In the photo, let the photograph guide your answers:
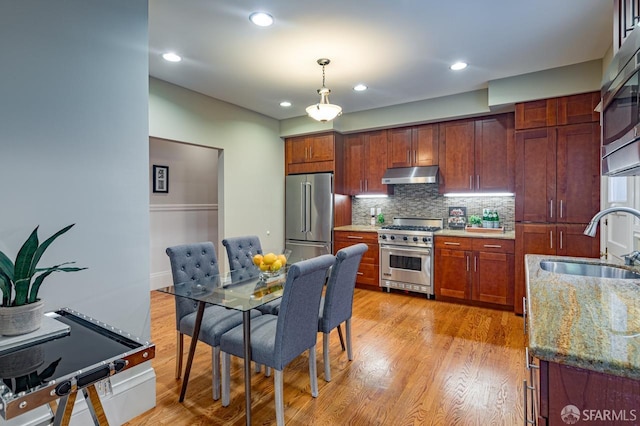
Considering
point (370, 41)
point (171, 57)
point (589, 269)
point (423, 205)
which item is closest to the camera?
point (589, 269)

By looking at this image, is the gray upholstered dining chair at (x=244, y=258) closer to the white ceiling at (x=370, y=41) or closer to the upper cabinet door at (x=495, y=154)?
the white ceiling at (x=370, y=41)

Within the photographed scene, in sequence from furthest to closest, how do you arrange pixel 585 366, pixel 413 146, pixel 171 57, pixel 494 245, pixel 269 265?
pixel 413 146, pixel 494 245, pixel 171 57, pixel 269 265, pixel 585 366

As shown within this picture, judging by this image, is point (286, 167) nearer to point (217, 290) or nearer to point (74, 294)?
point (217, 290)

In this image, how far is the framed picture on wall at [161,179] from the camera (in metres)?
4.85

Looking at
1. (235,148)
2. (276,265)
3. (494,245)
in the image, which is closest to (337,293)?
(276,265)

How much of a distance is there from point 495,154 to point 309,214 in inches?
108

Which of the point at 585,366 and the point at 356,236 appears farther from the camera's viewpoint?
the point at 356,236

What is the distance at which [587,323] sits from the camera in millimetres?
1041

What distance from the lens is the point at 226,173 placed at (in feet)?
14.7

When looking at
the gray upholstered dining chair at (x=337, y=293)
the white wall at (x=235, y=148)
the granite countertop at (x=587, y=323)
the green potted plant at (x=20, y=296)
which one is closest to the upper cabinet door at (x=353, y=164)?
the white wall at (x=235, y=148)

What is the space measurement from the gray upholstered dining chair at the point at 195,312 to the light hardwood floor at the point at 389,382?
25 cm

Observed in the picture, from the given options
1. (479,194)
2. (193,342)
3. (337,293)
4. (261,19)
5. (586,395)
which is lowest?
(193,342)

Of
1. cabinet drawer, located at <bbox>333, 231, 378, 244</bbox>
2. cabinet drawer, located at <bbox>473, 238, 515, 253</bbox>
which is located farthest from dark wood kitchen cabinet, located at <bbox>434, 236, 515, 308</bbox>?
cabinet drawer, located at <bbox>333, 231, 378, 244</bbox>

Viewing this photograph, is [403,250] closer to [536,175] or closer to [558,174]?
[536,175]
